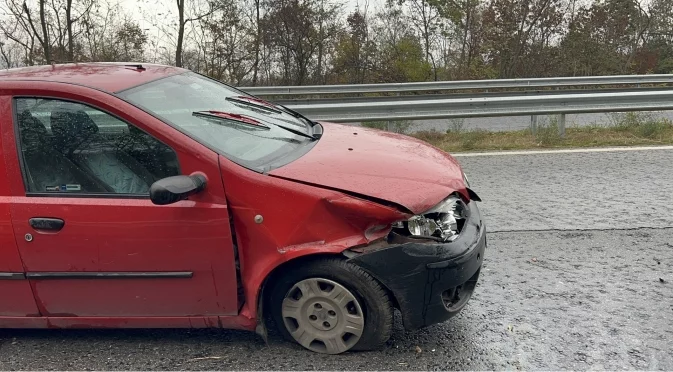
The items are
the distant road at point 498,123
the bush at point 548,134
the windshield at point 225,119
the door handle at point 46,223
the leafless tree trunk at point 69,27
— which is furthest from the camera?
the leafless tree trunk at point 69,27

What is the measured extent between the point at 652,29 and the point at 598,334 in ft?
73.7

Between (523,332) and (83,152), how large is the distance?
2.48 metres

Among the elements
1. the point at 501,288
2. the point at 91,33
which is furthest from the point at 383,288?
the point at 91,33

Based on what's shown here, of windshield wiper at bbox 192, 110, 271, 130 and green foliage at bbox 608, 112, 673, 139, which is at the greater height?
windshield wiper at bbox 192, 110, 271, 130

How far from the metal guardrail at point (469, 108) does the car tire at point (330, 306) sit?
18.1ft

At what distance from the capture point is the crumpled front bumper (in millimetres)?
2686

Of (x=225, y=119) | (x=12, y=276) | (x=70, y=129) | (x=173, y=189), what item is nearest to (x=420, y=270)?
(x=173, y=189)

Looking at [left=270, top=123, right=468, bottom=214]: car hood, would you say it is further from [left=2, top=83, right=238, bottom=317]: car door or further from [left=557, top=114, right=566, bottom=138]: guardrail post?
[left=557, top=114, right=566, bottom=138]: guardrail post

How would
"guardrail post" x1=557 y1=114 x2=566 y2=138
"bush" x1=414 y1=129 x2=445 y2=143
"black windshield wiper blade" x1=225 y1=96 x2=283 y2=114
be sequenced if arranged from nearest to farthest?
"black windshield wiper blade" x1=225 y1=96 x2=283 y2=114, "guardrail post" x1=557 y1=114 x2=566 y2=138, "bush" x1=414 y1=129 x2=445 y2=143

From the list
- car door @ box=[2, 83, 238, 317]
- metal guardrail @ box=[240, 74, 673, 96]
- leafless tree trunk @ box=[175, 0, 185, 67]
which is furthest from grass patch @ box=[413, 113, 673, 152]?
leafless tree trunk @ box=[175, 0, 185, 67]

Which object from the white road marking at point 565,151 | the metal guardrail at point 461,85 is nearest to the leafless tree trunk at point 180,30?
the metal guardrail at point 461,85

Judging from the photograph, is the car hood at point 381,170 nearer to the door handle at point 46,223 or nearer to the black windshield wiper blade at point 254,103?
the black windshield wiper blade at point 254,103

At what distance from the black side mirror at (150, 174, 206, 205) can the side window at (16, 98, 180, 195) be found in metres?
0.16

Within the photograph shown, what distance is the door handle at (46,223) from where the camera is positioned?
2.80 metres
